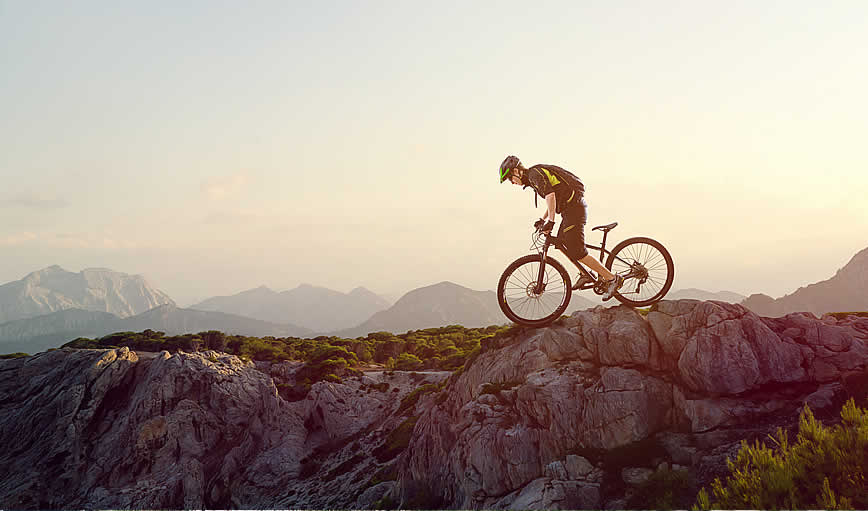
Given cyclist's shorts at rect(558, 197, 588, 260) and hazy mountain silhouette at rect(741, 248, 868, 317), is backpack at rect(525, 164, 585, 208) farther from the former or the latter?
hazy mountain silhouette at rect(741, 248, 868, 317)

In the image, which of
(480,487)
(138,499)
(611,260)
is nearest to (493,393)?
(480,487)

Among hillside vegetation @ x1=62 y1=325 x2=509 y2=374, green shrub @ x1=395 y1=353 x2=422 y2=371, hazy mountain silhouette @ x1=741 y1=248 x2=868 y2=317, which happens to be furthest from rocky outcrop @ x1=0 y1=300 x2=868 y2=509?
hazy mountain silhouette @ x1=741 y1=248 x2=868 y2=317

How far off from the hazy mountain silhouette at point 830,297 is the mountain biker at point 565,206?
14778 cm

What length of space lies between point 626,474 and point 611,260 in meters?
7.63

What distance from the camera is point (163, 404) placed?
48.2 m

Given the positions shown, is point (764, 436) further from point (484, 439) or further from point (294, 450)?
point (294, 450)

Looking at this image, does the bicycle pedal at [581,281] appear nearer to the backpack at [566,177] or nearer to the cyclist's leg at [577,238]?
the cyclist's leg at [577,238]

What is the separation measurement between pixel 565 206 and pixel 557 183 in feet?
2.94

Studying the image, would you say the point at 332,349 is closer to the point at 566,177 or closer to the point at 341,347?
the point at 341,347

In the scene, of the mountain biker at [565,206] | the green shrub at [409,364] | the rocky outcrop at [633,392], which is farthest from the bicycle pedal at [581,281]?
the green shrub at [409,364]

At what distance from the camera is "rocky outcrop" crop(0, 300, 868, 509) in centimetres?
1644

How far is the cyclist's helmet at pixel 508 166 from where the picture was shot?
17000 mm

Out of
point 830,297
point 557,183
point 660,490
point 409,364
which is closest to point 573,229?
point 557,183

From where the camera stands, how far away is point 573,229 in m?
16.8
